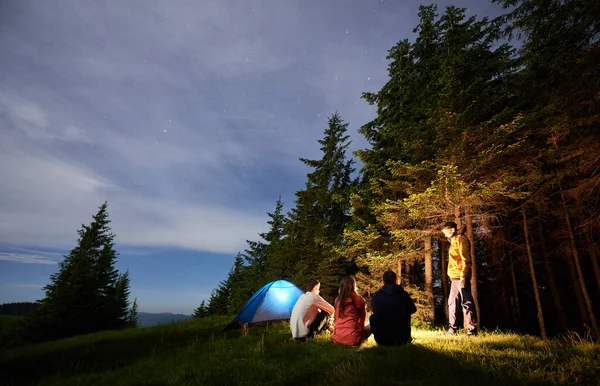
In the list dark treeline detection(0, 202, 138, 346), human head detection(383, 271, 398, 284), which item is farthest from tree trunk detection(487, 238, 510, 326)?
dark treeline detection(0, 202, 138, 346)

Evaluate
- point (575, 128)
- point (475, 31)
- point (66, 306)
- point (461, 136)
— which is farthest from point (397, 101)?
point (66, 306)

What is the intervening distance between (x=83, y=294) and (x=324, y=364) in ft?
86.1

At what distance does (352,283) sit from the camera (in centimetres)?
591

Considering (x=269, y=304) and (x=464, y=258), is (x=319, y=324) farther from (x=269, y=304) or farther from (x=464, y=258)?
Answer: (x=269, y=304)

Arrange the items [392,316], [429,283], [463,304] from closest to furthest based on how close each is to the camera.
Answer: [392,316] → [463,304] → [429,283]

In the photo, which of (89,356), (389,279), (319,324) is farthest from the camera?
(319,324)

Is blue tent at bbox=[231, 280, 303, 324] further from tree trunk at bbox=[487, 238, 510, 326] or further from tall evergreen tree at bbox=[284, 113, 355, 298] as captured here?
tree trunk at bbox=[487, 238, 510, 326]

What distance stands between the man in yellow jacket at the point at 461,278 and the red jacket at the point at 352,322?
2.27m

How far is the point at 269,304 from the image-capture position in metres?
11.2

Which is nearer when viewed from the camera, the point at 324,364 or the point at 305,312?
the point at 324,364

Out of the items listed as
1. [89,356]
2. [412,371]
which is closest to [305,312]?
[412,371]

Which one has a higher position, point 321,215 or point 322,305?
point 321,215

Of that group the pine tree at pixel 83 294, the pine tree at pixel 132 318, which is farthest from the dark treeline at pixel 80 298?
the pine tree at pixel 132 318

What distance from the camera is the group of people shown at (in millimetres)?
5016
